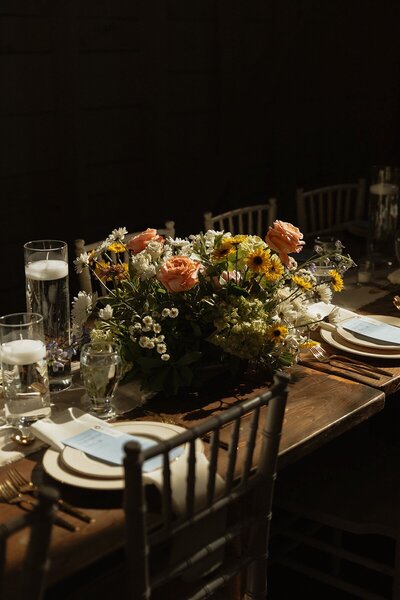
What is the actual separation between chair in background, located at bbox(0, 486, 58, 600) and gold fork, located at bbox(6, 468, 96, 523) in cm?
28

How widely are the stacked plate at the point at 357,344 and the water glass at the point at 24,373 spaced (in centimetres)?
75

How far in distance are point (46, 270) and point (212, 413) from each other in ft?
1.49

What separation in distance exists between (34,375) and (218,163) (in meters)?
2.69

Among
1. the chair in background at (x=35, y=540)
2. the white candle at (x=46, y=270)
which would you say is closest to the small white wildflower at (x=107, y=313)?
the white candle at (x=46, y=270)

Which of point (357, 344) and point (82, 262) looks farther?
point (357, 344)

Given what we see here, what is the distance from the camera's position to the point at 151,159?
3848mm

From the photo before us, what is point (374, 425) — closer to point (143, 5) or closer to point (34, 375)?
point (34, 375)

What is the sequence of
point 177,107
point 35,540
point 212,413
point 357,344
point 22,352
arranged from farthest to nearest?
point 177,107, point 357,344, point 212,413, point 22,352, point 35,540

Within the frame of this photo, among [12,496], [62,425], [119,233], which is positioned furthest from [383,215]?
[12,496]

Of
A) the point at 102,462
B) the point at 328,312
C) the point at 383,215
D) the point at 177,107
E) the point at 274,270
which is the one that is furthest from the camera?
the point at 177,107

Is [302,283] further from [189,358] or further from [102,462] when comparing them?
[102,462]

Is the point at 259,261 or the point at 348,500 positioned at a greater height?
the point at 259,261

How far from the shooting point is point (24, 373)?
1.58 meters

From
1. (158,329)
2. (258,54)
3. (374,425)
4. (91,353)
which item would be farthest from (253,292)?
(258,54)
